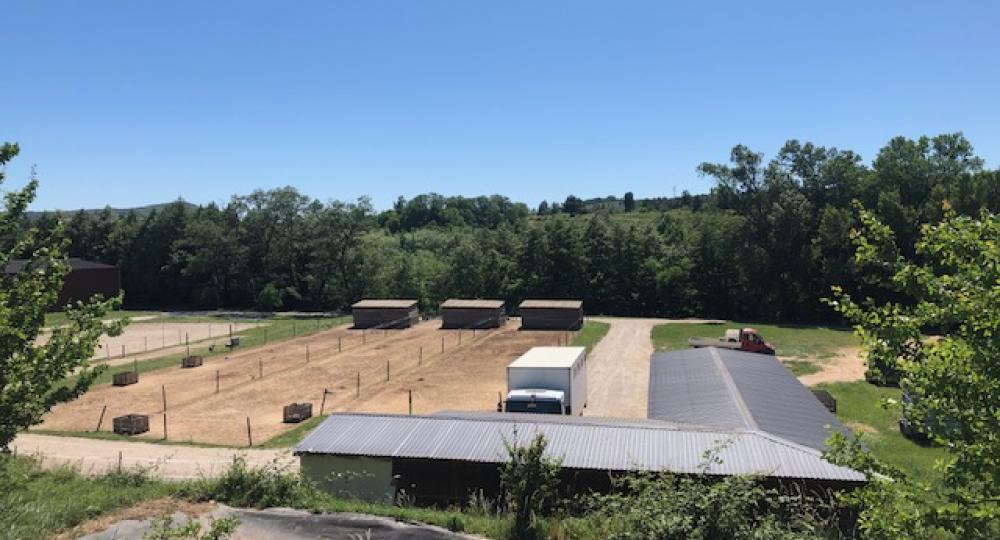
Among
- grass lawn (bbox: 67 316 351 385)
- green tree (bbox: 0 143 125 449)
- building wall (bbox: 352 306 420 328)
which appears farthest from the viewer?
building wall (bbox: 352 306 420 328)

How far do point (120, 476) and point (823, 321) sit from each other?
Result: 6059 centimetres

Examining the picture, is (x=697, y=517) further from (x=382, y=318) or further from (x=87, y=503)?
(x=382, y=318)

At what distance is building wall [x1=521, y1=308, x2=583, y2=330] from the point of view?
2184 inches

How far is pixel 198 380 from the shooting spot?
37812mm

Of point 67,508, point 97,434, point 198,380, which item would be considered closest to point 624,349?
point 198,380

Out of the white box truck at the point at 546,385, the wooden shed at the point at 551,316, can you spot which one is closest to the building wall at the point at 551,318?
the wooden shed at the point at 551,316

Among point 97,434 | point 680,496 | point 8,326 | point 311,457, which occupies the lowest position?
point 97,434

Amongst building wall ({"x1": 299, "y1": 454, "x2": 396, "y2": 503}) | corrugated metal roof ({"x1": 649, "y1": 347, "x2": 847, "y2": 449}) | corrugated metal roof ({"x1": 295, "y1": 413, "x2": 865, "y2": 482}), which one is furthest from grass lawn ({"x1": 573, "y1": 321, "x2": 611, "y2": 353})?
building wall ({"x1": 299, "y1": 454, "x2": 396, "y2": 503})

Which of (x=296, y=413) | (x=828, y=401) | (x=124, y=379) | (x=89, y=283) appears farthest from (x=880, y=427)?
(x=89, y=283)

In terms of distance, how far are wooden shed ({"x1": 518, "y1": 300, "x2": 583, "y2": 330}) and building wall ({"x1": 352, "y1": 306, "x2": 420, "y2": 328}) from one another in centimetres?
1034

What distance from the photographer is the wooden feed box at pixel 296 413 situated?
28.6m

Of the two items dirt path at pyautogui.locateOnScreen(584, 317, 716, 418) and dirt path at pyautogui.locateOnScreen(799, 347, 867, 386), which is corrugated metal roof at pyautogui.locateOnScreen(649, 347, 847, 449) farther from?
dirt path at pyautogui.locateOnScreen(799, 347, 867, 386)

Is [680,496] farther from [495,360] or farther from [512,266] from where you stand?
[512,266]

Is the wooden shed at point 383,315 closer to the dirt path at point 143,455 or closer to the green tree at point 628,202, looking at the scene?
the dirt path at point 143,455
